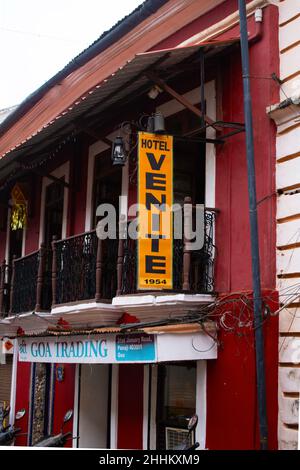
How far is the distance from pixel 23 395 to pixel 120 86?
7.19 m

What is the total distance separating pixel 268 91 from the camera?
25.7ft

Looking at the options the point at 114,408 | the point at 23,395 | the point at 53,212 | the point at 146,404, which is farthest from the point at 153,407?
the point at 53,212

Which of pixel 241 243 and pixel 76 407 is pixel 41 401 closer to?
pixel 76 407

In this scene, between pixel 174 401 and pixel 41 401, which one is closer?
pixel 174 401

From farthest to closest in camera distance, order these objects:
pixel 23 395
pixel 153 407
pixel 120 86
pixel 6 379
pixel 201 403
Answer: pixel 6 379
pixel 23 395
pixel 153 407
pixel 120 86
pixel 201 403

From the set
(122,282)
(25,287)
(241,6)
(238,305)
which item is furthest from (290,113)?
(25,287)

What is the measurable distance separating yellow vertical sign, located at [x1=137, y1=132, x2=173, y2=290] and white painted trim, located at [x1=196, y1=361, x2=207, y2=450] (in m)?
1.22

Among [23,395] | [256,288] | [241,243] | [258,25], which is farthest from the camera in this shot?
[23,395]

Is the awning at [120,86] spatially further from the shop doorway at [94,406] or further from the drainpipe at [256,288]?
the shop doorway at [94,406]

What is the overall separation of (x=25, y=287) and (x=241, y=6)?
22.5 feet

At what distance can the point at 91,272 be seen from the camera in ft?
32.3

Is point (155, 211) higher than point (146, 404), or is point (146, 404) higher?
point (155, 211)

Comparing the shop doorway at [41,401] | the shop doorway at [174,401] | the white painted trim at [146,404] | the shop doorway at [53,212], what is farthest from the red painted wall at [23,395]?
the shop doorway at [174,401]
